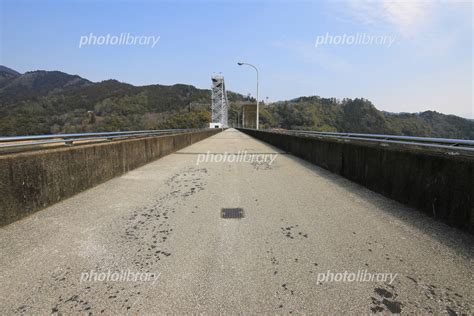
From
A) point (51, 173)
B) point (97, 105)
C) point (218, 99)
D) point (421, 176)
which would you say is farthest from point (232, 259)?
point (218, 99)

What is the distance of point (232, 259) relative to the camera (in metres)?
2.99

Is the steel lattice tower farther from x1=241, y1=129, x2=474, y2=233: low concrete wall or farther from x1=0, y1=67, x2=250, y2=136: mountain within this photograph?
x1=241, y1=129, x2=474, y2=233: low concrete wall

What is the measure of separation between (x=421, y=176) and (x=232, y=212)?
3.35 metres

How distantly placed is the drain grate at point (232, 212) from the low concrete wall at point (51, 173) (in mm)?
3152

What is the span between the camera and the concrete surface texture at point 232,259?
229cm

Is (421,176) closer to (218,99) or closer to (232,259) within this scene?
(232,259)

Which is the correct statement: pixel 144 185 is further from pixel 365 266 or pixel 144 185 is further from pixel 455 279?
pixel 455 279

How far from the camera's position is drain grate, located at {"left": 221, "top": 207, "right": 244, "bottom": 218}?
14.7ft

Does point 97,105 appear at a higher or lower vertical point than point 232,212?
higher

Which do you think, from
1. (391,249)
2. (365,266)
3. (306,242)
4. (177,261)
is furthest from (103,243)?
(391,249)

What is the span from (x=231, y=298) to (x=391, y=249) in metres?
2.16

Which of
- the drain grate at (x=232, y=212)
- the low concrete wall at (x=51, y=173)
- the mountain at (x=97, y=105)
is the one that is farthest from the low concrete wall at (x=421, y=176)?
the mountain at (x=97, y=105)

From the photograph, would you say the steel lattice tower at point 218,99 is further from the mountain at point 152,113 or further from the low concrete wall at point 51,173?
the low concrete wall at point 51,173

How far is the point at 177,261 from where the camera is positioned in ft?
9.67
